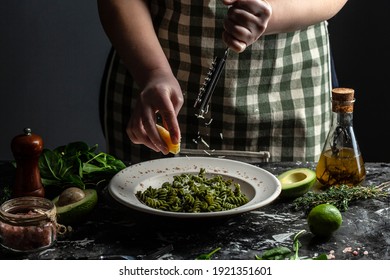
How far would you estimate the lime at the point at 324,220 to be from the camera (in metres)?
1.28

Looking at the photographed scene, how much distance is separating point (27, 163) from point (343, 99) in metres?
0.62

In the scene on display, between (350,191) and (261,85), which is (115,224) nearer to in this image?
(350,191)

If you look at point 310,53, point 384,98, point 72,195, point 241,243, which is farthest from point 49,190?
point 384,98

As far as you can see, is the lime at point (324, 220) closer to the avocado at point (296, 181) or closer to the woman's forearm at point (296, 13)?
the avocado at point (296, 181)

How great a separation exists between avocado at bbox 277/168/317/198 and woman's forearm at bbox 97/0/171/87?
0.37m

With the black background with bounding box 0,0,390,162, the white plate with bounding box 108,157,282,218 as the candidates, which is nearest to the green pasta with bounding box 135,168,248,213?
the white plate with bounding box 108,157,282,218

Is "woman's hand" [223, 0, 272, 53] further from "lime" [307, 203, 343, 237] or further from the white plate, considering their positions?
"lime" [307, 203, 343, 237]

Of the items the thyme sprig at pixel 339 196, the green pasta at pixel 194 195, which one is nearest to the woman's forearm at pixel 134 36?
the green pasta at pixel 194 195

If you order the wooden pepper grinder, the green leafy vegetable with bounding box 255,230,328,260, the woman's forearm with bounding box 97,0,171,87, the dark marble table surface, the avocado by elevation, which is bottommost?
the dark marble table surface

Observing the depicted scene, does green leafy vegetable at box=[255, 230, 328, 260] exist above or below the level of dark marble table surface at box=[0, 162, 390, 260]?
above

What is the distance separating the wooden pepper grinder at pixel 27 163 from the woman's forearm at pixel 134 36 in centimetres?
36

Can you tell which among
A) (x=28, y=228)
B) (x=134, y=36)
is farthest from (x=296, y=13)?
(x=28, y=228)

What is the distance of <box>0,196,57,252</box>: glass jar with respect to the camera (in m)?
1.22
